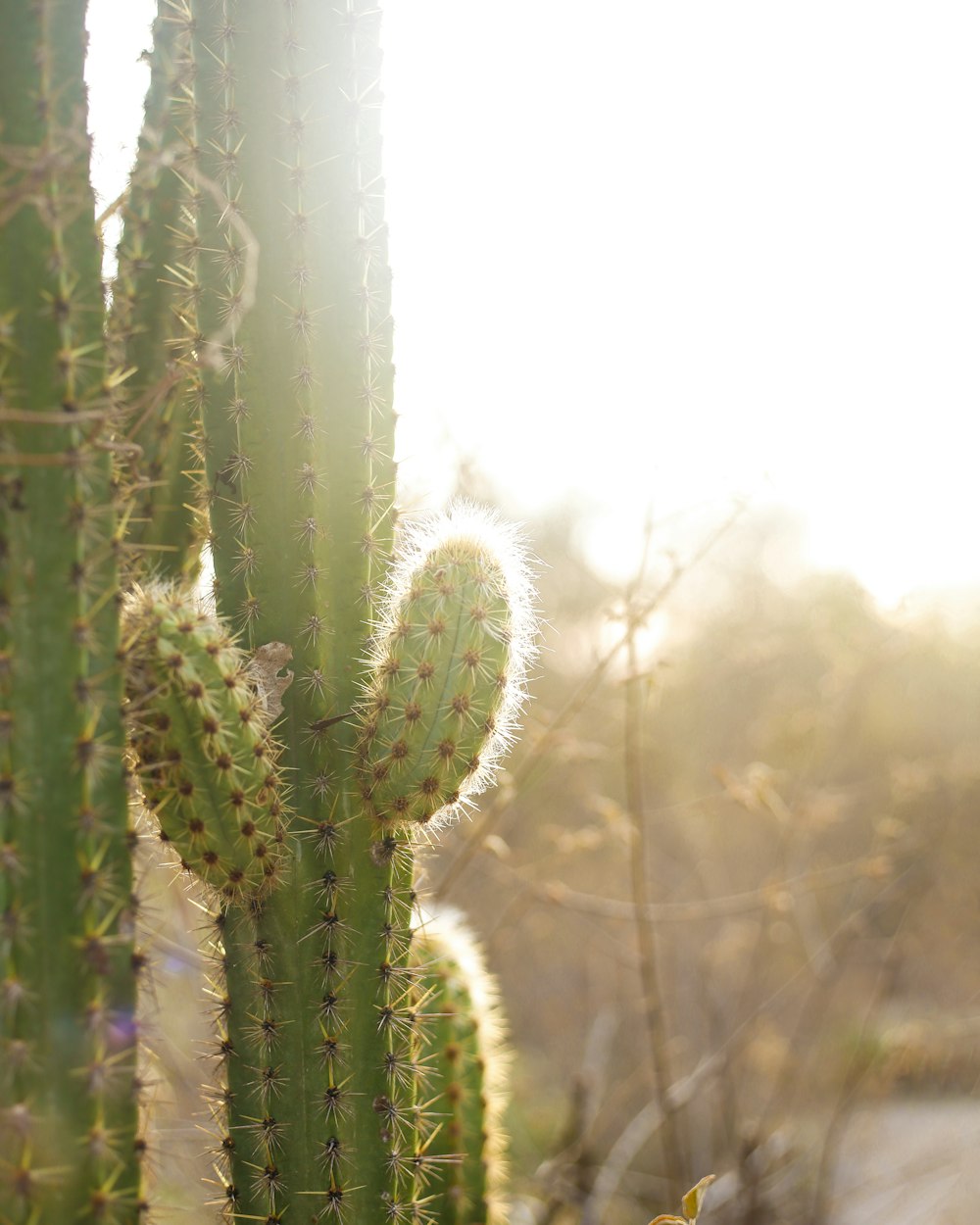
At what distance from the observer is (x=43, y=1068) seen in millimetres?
1138

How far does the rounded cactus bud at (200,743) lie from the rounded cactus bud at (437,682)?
175mm

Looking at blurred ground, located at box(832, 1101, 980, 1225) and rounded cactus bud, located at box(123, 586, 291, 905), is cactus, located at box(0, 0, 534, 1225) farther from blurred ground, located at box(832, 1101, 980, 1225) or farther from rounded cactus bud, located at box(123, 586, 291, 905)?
blurred ground, located at box(832, 1101, 980, 1225)

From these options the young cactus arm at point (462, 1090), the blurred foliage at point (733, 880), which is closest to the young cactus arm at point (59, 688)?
the young cactus arm at point (462, 1090)

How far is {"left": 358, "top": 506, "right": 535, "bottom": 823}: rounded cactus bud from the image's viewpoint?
1566 millimetres

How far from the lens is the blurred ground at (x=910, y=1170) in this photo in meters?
3.61

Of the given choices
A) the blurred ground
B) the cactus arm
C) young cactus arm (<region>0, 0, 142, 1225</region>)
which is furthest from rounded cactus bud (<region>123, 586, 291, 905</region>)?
the blurred ground

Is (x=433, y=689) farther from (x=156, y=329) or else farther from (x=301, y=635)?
(x=156, y=329)

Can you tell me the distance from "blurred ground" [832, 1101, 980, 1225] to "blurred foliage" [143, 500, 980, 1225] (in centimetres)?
17

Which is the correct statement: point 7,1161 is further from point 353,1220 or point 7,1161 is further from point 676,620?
point 676,620

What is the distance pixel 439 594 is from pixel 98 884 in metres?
0.64

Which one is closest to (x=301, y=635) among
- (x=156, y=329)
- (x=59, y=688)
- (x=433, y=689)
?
(x=433, y=689)

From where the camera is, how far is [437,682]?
1.56 meters

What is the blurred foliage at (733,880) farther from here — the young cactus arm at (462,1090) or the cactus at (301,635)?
the cactus at (301,635)

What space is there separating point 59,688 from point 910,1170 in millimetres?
3795
